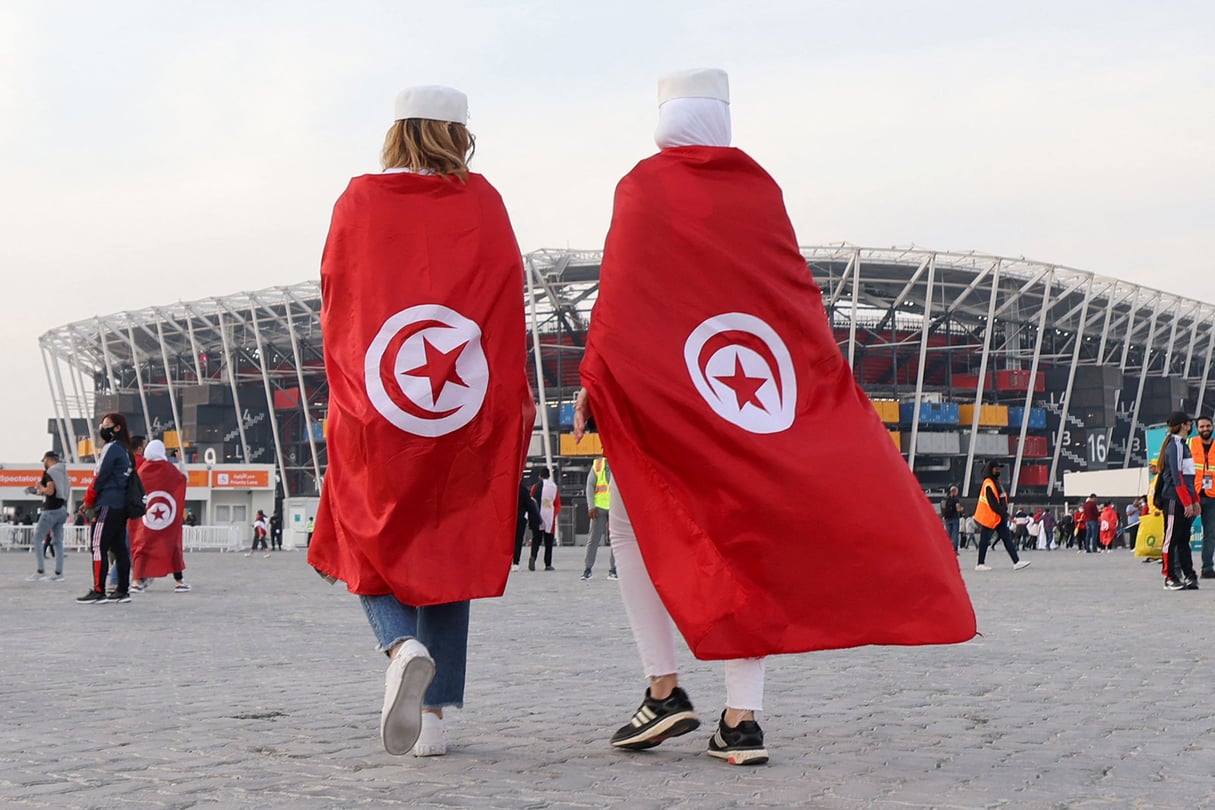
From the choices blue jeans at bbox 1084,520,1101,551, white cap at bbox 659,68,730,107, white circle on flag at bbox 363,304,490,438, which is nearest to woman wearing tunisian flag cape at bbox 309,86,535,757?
white circle on flag at bbox 363,304,490,438

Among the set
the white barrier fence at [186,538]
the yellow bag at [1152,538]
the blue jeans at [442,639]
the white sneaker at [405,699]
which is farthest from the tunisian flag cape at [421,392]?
the white barrier fence at [186,538]

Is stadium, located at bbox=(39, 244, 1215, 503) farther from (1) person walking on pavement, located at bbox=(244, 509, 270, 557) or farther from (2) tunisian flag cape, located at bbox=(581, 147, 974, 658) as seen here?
(2) tunisian flag cape, located at bbox=(581, 147, 974, 658)

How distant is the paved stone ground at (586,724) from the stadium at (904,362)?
5575 cm

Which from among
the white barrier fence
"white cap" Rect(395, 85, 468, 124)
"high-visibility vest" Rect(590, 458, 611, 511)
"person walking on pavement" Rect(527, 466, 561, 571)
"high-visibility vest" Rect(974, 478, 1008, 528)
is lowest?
the white barrier fence

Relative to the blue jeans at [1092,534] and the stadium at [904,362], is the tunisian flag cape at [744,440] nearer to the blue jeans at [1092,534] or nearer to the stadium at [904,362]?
the blue jeans at [1092,534]

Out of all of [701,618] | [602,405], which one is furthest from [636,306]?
[701,618]

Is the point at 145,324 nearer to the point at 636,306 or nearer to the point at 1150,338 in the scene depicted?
the point at 1150,338

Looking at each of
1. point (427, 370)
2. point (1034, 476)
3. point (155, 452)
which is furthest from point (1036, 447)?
point (427, 370)

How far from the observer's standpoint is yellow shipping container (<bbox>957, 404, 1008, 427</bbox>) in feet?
248

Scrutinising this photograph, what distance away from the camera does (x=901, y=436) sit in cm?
7288

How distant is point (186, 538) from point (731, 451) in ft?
144

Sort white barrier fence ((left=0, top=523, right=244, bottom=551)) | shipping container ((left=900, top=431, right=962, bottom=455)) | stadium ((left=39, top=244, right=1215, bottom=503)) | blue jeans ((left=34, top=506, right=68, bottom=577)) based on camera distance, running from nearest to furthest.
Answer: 1. blue jeans ((left=34, top=506, right=68, bottom=577))
2. white barrier fence ((left=0, top=523, right=244, bottom=551))
3. stadium ((left=39, top=244, right=1215, bottom=503))
4. shipping container ((left=900, top=431, right=962, bottom=455))

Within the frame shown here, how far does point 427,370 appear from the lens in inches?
181

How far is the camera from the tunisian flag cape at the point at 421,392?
450 centimetres
